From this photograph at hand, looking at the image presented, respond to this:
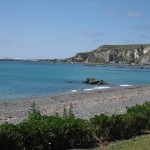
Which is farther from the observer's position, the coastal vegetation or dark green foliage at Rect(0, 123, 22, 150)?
the coastal vegetation

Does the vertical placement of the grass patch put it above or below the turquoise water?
above

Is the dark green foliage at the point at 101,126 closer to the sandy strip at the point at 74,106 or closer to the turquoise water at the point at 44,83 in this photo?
the sandy strip at the point at 74,106

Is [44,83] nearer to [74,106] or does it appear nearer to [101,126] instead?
[74,106]

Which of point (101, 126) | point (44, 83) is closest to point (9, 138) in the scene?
point (101, 126)

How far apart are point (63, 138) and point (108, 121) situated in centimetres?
237

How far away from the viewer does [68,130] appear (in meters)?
13.3

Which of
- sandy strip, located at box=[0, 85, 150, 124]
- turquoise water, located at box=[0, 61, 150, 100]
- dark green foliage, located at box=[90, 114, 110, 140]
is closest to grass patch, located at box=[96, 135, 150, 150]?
dark green foliage, located at box=[90, 114, 110, 140]

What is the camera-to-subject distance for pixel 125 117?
15539mm

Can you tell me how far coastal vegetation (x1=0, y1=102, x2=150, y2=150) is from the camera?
1188cm

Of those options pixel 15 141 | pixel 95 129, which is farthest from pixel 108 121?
pixel 15 141

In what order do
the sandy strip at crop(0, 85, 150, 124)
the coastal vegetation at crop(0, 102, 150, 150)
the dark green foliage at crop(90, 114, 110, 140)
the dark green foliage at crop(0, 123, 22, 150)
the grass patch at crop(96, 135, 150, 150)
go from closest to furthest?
1. the dark green foliage at crop(0, 123, 22, 150)
2. the coastal vegetation at crop(0, 102, 150, 150)
3. the grass patch at crop(96, 135, 150, 150)
4. the dark green foliage at crop(90, 114, 110, 140)
5. the sandy strip at crop(0, 85, 150, 124)

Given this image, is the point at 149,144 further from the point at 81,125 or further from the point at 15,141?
the point at 15,141

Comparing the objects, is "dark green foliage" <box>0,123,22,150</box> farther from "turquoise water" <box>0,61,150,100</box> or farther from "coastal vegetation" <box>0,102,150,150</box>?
"turquoise water" <box>0,61,150,100</box>

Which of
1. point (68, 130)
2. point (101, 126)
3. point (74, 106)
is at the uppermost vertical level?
point (68, 130)
